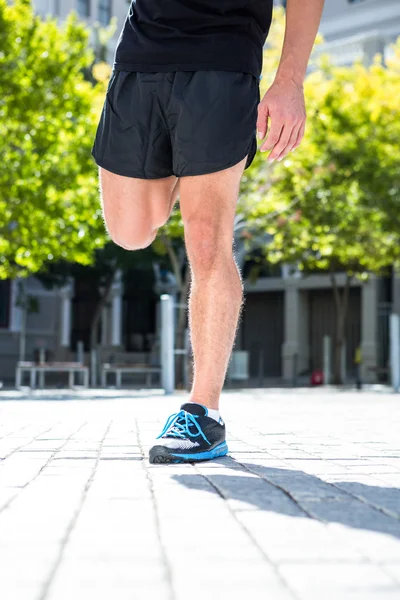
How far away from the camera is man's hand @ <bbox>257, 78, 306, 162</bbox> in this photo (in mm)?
3840

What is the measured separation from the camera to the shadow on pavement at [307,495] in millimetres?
2203

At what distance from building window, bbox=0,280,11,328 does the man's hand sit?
28.5 meters

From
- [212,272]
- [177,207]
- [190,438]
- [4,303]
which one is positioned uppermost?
[177,207]

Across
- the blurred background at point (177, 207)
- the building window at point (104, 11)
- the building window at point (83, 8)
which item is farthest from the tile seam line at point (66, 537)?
the building window at point (104, 11)

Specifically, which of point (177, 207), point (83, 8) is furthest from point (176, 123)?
point (83, 8)

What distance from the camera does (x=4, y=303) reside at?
104 feet

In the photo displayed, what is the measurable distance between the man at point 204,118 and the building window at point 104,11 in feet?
109

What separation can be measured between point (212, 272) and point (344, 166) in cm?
1973

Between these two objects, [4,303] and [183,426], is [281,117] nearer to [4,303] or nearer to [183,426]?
[183,426]

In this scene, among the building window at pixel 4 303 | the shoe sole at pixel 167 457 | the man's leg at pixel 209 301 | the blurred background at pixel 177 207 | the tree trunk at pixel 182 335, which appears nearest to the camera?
the shoe sole at pixel 167 457

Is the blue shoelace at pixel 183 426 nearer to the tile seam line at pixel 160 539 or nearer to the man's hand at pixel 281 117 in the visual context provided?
the tile seam line at pixel 160 539

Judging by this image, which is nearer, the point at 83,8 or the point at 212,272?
the point at 212,272

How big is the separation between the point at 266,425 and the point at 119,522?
12.0ft

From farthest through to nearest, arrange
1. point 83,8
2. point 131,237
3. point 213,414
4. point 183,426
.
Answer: point 83,8
point 131,237
point 213,414
point 183,426
